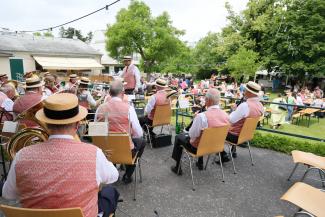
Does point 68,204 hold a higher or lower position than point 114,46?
lower

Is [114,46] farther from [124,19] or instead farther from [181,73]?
[181,73]

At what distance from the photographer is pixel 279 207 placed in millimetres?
3316

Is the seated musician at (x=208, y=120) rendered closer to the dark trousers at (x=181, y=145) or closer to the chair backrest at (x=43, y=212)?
the dark trousers at (x=181, y=145)

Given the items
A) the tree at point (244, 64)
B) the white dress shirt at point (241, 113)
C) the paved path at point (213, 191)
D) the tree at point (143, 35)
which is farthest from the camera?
the tree at point (143, 35)

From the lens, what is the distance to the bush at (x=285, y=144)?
511 cm

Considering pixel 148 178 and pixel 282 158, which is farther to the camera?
pixel 282 158

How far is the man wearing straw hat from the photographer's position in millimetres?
6586

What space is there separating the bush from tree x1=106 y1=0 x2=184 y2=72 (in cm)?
2365

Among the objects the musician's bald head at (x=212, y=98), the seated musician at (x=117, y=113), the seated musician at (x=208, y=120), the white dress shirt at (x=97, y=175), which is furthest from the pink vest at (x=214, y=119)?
the white dress shirt at (x=97, y=175)

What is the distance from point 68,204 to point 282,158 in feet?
15.0

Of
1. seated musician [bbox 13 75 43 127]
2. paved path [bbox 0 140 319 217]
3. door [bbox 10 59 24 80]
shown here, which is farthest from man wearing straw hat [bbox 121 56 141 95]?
door [bbox 10 59 24 80]

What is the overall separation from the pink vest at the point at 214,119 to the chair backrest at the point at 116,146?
1.10 m

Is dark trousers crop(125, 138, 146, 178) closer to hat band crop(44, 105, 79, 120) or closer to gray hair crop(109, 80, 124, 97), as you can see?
gray hair crop(109, 80, 124, 97)

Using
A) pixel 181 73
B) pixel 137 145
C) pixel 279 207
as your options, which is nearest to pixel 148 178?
pixel 137 145
